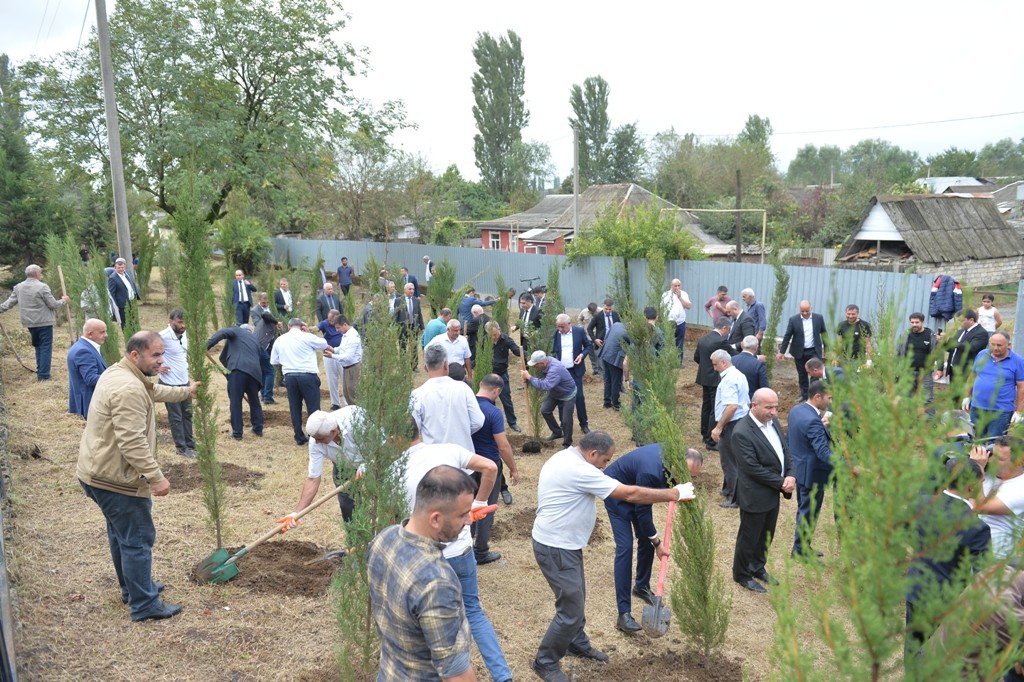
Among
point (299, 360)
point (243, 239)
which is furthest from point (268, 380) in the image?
point (243, 239)

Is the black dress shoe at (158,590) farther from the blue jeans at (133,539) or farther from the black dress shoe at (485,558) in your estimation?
the black dress shoe at (485,558)

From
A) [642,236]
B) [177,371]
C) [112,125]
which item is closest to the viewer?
[177,371]

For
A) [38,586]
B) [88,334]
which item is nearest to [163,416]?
[88,334]

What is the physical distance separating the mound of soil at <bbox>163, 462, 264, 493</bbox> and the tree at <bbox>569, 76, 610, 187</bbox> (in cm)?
4911

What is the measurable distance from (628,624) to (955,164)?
74082 mm

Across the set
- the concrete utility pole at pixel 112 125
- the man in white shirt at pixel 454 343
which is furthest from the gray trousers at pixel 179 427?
the concrete utility pole at pixel 112 125

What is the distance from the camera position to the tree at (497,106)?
5134cm

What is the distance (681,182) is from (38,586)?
147 ft

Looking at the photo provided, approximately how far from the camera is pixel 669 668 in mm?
4957

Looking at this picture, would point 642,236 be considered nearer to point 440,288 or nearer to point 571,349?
point 440,288

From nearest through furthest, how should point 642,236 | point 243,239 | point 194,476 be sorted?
1. point 194,476
2. point 642,236
3. point 243,239

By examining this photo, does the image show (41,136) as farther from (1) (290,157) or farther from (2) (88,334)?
(2) (88,334)

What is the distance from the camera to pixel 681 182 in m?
46.2

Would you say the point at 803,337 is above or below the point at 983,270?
below
